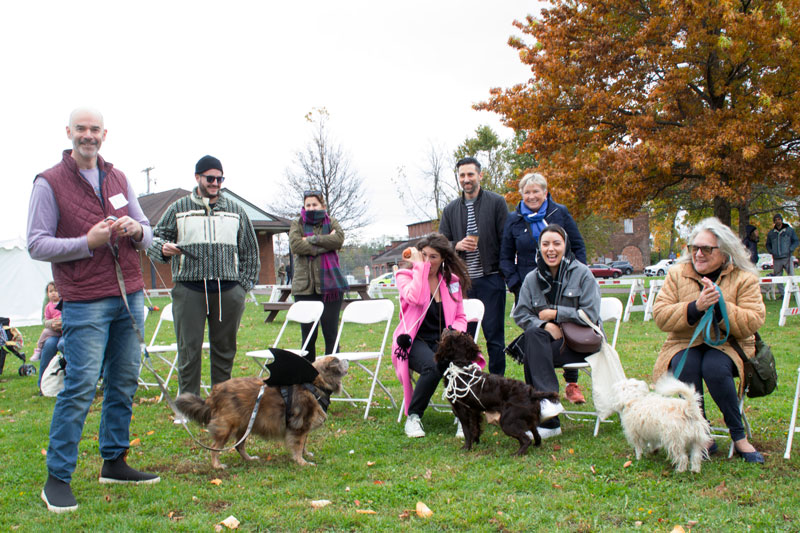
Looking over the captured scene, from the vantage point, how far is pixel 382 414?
202 inches

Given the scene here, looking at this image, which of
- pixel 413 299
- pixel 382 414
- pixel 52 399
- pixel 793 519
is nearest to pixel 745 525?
pixel 793 519

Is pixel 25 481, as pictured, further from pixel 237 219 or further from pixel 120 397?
pixel 237 219

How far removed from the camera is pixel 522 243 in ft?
16.8

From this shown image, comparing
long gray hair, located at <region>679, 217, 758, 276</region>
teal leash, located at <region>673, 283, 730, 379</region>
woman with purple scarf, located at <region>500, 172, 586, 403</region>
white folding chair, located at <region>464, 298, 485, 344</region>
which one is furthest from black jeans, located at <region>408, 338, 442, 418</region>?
long gray hair, located at <region>679, 217, 758, 276</region>

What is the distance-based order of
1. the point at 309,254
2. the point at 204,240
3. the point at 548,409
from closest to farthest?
1. the point at 548,409
2. the point at 204,240
3. the point at 309,254

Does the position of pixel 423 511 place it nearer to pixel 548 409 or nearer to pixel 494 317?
pixel 548 409

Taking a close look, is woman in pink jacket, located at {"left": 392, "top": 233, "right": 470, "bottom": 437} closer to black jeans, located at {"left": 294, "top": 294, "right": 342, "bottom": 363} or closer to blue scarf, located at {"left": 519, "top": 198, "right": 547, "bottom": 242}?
blue scarf, located at {"left": 519, "top": 198, "right": 547, "bottom": 242}

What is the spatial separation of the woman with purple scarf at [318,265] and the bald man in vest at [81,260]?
2878 mm

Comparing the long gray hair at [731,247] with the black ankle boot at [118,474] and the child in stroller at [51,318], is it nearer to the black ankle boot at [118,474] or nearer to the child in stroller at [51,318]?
the black ankle boot at [118,474]

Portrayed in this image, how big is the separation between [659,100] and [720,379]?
36.9 ft

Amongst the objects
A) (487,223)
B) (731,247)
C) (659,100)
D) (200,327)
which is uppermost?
(659,100)

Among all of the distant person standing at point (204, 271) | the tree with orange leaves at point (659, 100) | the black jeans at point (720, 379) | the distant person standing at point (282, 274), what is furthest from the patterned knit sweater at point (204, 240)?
the distant person standing at point (282, 274)

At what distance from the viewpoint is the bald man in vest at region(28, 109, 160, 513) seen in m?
2.98

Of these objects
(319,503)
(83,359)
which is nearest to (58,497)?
(83,359)
